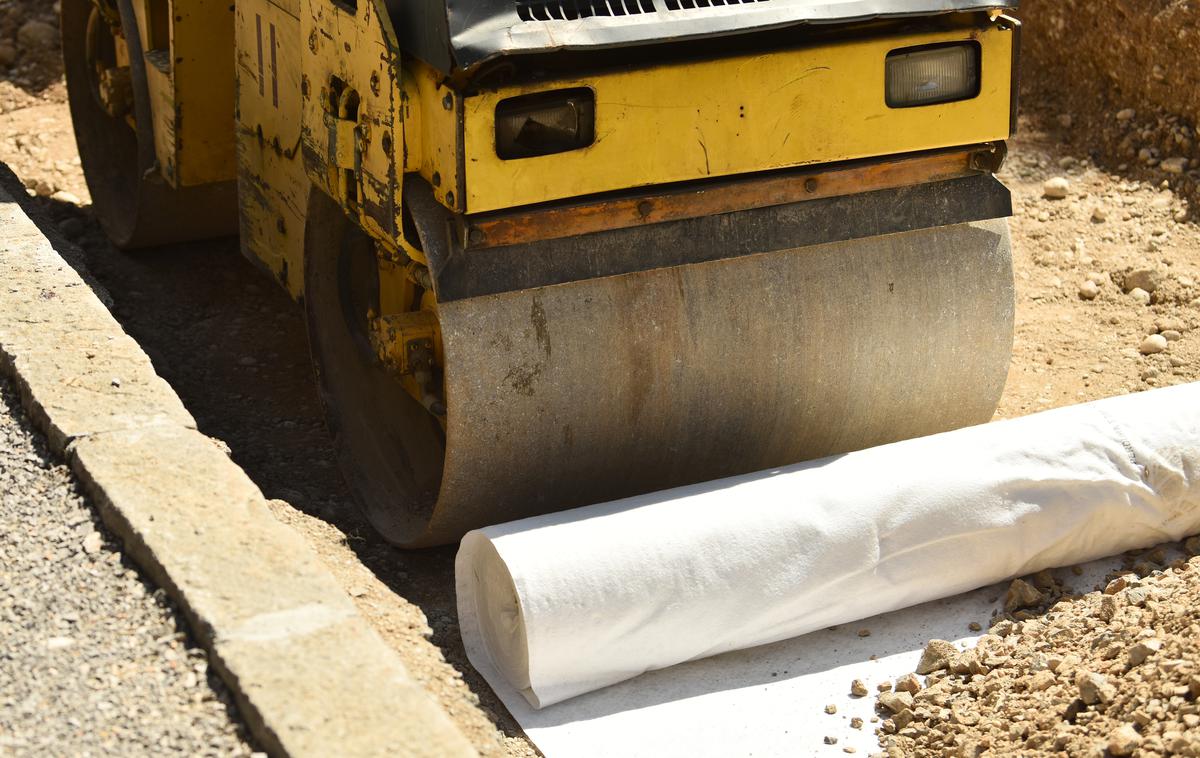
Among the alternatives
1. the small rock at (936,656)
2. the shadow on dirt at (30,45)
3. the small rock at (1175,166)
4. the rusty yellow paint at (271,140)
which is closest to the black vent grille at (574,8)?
the rusty yellow paint at (271,140)

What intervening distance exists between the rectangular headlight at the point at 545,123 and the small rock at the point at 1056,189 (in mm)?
3184

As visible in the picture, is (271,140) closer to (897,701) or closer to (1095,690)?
(897,701)

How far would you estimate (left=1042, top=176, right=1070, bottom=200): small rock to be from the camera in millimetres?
5828

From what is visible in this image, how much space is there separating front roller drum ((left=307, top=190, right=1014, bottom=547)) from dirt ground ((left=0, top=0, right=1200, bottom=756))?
0.22 meters

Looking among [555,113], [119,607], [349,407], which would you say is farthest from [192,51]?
[119,607]

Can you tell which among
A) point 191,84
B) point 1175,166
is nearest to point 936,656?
point 191,84

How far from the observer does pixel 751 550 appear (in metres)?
3.32

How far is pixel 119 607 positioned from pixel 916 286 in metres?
1.89

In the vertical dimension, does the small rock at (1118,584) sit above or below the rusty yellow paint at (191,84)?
below

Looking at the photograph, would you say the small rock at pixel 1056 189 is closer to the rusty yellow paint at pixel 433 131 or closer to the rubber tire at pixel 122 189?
the rubber tire at pixel 122 189

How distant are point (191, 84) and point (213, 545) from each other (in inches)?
80.4

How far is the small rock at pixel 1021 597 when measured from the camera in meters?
3.56

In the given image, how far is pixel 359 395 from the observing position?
417cm

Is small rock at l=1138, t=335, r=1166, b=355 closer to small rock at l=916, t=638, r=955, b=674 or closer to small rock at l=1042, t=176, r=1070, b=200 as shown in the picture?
small rock at l=1042, t=176, r=1070, b=200
